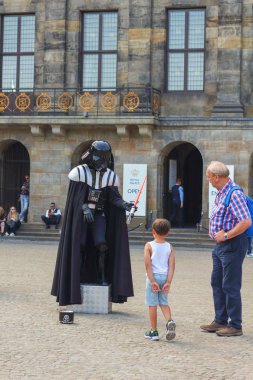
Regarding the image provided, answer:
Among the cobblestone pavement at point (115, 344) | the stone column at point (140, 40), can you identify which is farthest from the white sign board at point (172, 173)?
the cobblestone pavement at point (115, 344)

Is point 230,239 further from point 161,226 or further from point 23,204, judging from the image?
point 23,204

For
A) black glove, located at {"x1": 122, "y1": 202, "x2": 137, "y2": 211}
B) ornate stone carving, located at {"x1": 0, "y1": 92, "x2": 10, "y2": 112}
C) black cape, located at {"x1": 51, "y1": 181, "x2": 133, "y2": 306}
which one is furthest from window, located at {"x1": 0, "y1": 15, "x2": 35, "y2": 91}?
black glove, located at {"x1": 122, "y1": 202, "x2": 137, "y2": 211}

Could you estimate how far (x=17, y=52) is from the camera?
33.1m

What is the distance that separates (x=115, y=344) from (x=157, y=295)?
2.65 ft

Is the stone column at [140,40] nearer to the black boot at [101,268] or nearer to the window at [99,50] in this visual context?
the window at [99,50]

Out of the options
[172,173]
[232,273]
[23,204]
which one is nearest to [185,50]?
[172,173]

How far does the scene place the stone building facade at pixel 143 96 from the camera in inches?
1195

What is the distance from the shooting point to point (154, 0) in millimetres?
31484

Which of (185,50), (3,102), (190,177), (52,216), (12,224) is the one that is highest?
(185,50)

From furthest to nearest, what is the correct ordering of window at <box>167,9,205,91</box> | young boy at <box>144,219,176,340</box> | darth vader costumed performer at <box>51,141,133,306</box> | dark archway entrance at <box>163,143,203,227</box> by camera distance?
dark archway entrance at <box>163,143,203,227</box>
window at <box>167,9,205,91</box>
darth vader costumed performer at <box>51,141,133,306</box>
young boy at <box>144,219,176,340</box>

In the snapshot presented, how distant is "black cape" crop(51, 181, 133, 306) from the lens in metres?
11.3

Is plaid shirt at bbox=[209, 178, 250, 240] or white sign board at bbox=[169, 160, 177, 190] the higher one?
plaid shirt at bbox=[209, 178, 250, 240]

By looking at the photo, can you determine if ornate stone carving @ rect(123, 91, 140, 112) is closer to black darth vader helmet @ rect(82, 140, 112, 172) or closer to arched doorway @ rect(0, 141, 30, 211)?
arched doorway @ rect(0, 141, 30, 211)

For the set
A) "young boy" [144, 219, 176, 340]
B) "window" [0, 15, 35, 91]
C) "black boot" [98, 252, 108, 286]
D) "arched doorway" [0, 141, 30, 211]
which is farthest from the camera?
"arched doorway" [0, 141, 30, 211]
